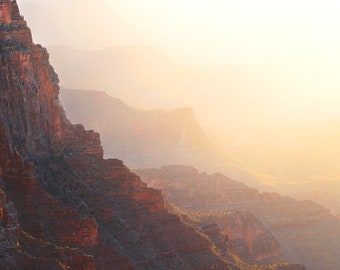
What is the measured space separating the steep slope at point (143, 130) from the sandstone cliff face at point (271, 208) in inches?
1566

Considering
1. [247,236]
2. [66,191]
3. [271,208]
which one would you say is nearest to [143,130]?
[271,208]

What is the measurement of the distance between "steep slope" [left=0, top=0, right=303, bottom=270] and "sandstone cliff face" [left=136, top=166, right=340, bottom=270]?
163ft

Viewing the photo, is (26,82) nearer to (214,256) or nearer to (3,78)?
(3,78)

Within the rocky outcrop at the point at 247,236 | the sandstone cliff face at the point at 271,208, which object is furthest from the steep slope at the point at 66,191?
the sandstone cliff face at the point at 271,208

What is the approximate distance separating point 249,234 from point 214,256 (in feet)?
123

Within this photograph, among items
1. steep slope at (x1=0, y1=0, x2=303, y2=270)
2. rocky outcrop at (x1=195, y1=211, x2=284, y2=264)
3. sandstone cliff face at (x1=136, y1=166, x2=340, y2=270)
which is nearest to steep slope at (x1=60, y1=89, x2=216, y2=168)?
sandstone cliff face at (x1=136, y1=166, x2=340, y2=270)

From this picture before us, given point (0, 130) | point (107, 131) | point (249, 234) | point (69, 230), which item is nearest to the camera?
point (0, 130)

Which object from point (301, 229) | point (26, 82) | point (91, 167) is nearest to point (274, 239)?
point (301, 229)

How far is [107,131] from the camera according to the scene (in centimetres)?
19275

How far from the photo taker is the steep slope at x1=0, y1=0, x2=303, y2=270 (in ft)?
221

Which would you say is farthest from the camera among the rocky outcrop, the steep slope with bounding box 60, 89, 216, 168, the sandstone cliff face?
the steep slope with bounding box 60, 89, 216, 168

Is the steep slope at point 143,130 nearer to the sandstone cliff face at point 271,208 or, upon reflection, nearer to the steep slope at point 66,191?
the sandstone cliff face at point 271,208

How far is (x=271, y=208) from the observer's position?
149 metres

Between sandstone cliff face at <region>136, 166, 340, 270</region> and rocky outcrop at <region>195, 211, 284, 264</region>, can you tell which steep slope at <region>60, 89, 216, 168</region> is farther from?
rocky outcrop at <region>195, 211, 284, 264</region>
